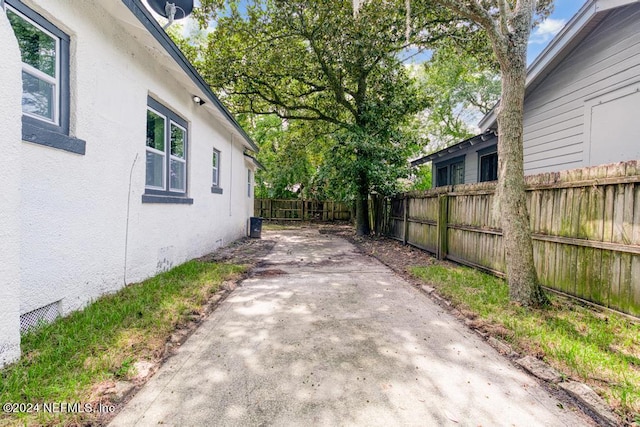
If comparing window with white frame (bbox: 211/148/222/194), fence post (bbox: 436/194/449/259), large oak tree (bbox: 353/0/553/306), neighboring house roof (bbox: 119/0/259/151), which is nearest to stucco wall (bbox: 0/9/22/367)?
neighboring house roof (bbox: 119/0/259/151)

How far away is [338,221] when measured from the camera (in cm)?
2128

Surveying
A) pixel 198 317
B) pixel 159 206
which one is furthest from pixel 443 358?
pixel 159 206

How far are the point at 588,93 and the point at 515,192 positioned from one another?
392 cm

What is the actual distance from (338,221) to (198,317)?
59.0 feet

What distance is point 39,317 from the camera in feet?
9.34

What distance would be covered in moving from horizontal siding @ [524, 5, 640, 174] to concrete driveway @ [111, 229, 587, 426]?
5.14 metres

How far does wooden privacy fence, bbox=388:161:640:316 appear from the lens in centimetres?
325

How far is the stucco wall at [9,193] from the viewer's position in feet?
6.95

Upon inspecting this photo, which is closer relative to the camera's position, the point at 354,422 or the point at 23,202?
the point at 354,422

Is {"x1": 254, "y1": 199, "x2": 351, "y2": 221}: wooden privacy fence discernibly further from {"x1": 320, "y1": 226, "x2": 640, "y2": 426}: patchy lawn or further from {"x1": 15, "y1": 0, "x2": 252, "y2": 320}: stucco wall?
{"x1": 320, "y1": 226, "x2": 640, "y2": 426}: patchy lawn

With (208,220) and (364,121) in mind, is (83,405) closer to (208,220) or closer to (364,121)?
(208,220)

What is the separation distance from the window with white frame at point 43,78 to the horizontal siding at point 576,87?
26.3 ft

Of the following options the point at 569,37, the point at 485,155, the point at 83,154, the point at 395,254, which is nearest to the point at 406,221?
the point at 395,254

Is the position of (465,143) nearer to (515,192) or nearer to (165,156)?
(515,192)
